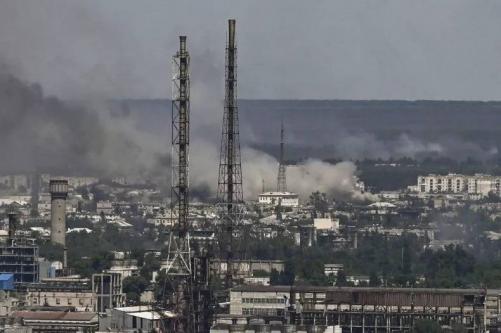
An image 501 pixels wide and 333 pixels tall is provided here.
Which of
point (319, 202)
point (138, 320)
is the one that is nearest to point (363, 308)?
point (138, 320)

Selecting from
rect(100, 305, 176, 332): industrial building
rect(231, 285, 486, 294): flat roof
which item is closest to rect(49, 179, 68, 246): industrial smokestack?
rect(231, 285, 486, 294): flat roof

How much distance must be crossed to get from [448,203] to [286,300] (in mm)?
74206

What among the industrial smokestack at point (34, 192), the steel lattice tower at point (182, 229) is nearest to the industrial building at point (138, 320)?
the steel lattice tower at point (182, 229)

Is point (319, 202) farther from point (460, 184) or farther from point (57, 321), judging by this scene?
Result: point (57, 321)

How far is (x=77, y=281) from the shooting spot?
81.9m

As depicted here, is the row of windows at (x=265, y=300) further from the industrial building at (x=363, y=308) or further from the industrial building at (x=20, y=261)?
the industrial building at (x=20, y=261)

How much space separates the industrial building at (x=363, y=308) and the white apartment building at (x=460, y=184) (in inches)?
3154

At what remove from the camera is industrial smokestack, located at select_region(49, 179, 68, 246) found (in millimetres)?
108044

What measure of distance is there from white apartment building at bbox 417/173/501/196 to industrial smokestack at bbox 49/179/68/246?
44.4 m

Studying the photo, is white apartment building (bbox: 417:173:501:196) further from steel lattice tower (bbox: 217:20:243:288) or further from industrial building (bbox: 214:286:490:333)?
industrial building (bbox: 214:286:490:333)

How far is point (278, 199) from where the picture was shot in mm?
137500

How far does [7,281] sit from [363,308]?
17.4 m

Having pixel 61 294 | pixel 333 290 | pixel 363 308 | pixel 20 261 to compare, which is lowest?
pixel 363 308

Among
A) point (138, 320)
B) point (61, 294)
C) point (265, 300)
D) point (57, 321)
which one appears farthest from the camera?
point (61, 294)
